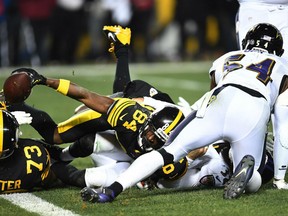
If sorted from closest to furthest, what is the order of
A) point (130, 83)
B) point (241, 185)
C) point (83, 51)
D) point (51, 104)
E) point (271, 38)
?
point (241, 185) < point (271, 38) < point (130, 83) < point (51, 104) < point (83, 51)

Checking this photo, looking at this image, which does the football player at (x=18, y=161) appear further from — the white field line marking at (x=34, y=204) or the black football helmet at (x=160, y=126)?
the black football helmet at (x=160, y=126)

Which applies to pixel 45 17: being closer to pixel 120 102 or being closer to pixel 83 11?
pixel 83 11

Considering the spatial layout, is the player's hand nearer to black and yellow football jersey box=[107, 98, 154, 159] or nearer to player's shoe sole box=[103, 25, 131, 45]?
black and yellow football jersey box=[107, 98, 154, 159]

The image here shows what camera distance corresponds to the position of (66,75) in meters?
13.7

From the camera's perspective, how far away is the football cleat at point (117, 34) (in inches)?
272

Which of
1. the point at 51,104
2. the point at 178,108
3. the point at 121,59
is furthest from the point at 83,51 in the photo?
the point at 178,108

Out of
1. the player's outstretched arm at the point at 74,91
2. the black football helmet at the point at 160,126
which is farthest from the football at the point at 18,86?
the black football helmet at the point at 160,126

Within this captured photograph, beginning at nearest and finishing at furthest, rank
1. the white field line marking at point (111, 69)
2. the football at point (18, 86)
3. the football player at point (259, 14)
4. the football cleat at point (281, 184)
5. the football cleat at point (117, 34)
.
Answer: the football at point (18, 86) → the football cleat at point (281, 184) → the football cleat at point (117, 34) → the football player at point (259, 14) → the white field line marking at point (111, 69)

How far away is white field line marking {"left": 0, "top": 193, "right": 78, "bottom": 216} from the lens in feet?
17.4

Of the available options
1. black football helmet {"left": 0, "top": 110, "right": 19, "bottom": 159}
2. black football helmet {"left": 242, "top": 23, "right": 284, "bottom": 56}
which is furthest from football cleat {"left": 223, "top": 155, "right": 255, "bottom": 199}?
black football helmet {"left": 0, "top": 110, "right": 19, "bottom": 159}

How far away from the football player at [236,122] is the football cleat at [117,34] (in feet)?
3.78

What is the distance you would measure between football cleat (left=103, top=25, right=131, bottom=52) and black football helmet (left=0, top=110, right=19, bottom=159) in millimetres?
1380

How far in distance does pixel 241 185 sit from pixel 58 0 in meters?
10.5

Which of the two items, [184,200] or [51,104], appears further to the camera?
[51,104]
